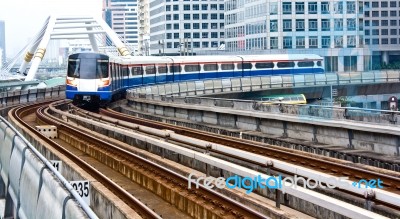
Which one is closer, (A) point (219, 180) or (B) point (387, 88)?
(A) point (219, 180)

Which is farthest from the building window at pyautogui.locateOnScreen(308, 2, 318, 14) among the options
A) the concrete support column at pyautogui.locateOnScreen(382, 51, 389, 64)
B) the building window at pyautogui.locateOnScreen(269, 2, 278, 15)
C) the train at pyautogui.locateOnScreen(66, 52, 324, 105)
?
the concrete support column at pyautogui.locateOnScreen(382, 51, 389, 64)

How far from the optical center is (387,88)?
202ft

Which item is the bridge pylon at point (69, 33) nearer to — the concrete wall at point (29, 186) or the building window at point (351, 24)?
the building window at point (351, 24)

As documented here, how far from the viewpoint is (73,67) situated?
42.4m

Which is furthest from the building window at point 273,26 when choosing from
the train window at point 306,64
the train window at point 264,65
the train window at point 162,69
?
the train window at point 162,69

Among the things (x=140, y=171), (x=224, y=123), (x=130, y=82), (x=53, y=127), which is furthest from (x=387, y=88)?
(x=140, y=171)

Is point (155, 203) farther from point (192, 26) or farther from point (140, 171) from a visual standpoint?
point (192, 26)

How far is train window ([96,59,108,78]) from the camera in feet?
138

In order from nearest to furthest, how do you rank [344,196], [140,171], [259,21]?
[344,196] < [140,171] < [259,21]

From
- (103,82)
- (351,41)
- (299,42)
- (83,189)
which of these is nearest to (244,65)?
(103,82)

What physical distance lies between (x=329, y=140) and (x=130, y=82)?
110 feet

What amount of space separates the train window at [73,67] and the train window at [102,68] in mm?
1309

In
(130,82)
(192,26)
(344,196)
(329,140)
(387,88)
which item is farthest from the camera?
(192,26)

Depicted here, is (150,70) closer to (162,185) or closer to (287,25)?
(287,25)
